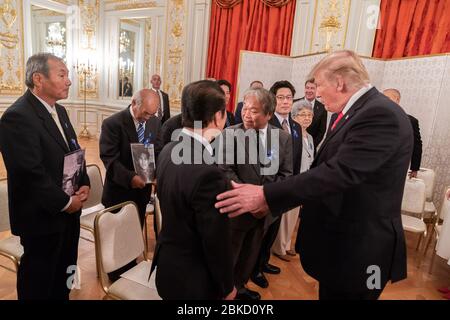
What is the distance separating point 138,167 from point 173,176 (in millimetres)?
1225

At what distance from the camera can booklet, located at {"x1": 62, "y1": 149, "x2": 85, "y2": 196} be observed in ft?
5.63

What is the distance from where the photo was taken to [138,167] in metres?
2.34

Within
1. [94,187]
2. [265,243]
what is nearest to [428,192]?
[265,243]

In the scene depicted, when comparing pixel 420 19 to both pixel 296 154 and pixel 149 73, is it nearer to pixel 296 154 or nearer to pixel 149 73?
pixel 296 154

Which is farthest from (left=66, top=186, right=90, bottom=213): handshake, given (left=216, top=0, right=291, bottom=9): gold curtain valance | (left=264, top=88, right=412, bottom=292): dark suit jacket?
(left=216, top=0, right=291, bottom=9): gold curtain valance

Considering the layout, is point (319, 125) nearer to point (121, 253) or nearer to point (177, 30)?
point (121, 253)

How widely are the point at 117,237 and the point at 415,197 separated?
2.95 meters

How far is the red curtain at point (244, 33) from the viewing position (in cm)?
586

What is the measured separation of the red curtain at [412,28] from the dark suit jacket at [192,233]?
16.1 feet

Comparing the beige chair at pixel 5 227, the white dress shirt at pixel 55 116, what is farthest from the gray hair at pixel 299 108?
the beige chair at pixel 5 227

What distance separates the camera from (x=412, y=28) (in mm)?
4836

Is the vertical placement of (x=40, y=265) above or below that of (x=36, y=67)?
below

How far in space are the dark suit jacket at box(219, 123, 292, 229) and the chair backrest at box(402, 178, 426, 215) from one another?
69.6 inches

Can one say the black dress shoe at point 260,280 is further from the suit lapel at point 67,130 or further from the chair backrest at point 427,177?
the chair backrest at point 427,177
